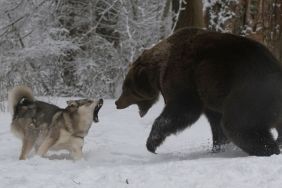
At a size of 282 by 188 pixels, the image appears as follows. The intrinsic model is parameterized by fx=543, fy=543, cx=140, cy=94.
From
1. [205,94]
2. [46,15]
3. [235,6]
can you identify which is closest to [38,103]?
[205,94]

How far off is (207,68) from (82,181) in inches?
87.4

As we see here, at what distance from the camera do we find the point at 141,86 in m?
7.67

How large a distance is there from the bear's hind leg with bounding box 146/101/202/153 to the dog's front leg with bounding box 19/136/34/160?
166cm

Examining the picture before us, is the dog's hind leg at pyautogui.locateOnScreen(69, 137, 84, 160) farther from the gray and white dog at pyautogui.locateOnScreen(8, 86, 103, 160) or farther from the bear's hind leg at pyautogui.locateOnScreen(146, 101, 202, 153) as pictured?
the bear's hind leg at pyautogui.locateOnScreen(146, 101, 202, 153)

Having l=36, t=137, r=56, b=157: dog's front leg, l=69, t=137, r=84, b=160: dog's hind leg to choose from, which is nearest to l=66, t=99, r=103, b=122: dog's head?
l=69, t=137, r=84, b=160: dog's hind leg

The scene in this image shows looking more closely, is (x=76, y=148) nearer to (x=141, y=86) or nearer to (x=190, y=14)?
(x=141, y=86)

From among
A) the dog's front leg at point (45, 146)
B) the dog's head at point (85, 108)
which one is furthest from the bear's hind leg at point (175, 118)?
the dog's front leg at point (45, 146)

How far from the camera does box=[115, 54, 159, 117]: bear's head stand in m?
7.47

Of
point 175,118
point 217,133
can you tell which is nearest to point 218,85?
point 175,118

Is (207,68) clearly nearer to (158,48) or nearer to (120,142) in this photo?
(158,48)

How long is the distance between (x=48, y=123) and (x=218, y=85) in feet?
8.08

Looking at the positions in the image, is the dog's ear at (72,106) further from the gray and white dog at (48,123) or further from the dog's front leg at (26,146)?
the dog's front leg at (26,146)

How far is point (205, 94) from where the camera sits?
6.59m

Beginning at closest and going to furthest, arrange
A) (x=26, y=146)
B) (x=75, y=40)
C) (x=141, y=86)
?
1. (x=26, y=146)
2. (x=141, y=86)
3. (x=75, y=40)
